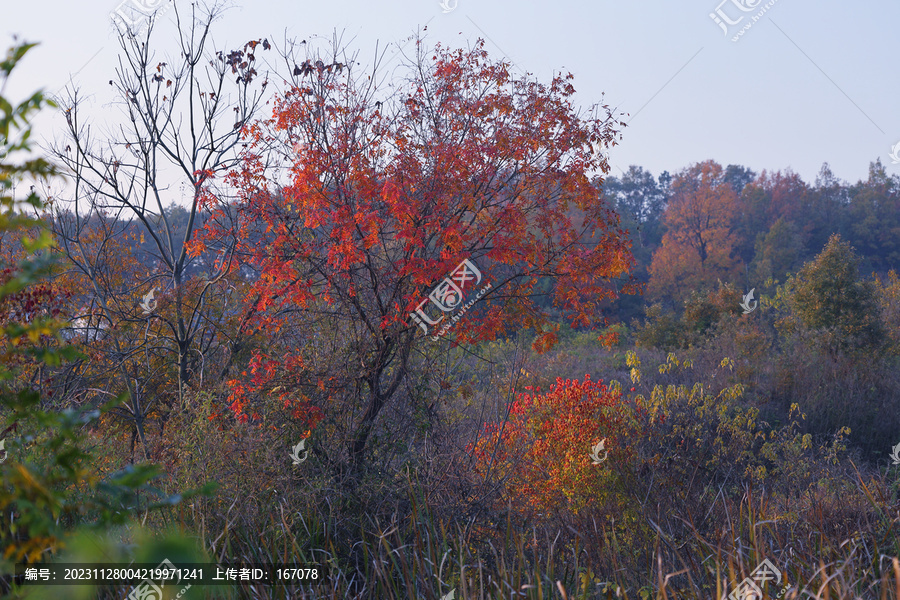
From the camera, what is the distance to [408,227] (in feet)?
16.9

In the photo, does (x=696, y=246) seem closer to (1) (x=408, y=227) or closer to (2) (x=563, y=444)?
(2) (x=563, y=444)

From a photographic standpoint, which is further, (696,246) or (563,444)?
(696,246)

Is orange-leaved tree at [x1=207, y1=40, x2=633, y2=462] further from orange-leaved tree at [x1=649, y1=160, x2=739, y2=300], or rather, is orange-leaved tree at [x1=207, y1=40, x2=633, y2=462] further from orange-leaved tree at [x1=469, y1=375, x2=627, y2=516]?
orange-leaved tree at [x1=649, y1=160, x2=739, y2=300]

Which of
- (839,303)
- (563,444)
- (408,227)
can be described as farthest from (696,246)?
(408,227)

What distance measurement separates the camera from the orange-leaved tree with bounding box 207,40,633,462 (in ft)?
17.2

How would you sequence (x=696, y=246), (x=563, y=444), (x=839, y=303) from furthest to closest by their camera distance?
(x=696, y=246) → (x=839, y=303) → (x=563, y=444)

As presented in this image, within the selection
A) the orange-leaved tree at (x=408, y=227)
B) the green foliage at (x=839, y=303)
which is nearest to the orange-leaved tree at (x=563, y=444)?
the orange-leaved tree at (x=408, y=227)

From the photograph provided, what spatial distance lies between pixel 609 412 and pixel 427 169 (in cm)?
336

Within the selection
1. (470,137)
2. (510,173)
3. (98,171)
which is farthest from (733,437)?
(98,171)

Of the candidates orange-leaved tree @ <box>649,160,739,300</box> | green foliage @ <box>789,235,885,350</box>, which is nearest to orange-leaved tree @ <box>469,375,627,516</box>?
green foliage @ <box>789,235,885,350</box>

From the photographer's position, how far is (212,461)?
4.48 meters

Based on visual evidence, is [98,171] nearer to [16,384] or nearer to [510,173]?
[16,384]

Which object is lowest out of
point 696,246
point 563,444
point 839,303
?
point 839,303

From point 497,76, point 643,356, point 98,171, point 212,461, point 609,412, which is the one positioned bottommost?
point 643,356
